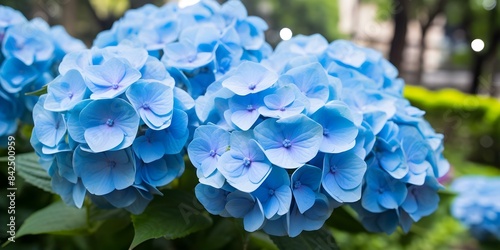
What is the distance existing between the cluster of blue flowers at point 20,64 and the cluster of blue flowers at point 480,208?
32.8 inches

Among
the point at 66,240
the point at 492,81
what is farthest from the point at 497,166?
the point at 66,240

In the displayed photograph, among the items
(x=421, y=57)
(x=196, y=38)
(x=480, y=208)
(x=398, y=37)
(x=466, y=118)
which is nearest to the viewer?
(x=196, y=38)

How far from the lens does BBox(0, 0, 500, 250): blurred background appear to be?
162 cm

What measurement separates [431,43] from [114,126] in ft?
8.63

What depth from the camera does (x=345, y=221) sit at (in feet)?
1.70

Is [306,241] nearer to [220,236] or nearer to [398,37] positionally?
[220,236]

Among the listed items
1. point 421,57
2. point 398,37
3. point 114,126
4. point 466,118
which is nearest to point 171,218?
point 114,126

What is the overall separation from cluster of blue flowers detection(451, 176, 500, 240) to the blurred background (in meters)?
0.26

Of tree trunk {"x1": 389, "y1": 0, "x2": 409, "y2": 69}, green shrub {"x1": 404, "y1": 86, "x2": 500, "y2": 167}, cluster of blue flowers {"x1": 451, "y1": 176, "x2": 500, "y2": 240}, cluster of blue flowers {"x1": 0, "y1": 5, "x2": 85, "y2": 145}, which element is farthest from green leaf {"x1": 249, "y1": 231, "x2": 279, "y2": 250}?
green shrub {"x1": 404, "y1": 86, "x2": 500, "y2": 167}

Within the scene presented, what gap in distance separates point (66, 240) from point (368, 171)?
0.39m

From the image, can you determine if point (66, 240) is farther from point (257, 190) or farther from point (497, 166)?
point (497, 166)

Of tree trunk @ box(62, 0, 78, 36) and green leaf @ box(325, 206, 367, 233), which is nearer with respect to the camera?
green leaf @ box(325, 206, 367, 233)

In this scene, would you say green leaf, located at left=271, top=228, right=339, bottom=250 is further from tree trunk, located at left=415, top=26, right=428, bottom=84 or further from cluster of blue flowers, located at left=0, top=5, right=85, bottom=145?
tree trunk, located at left=415, top=26, right=428, bottom=84

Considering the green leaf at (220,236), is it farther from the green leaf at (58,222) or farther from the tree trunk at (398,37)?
A: the tree trunk at (398,37)
